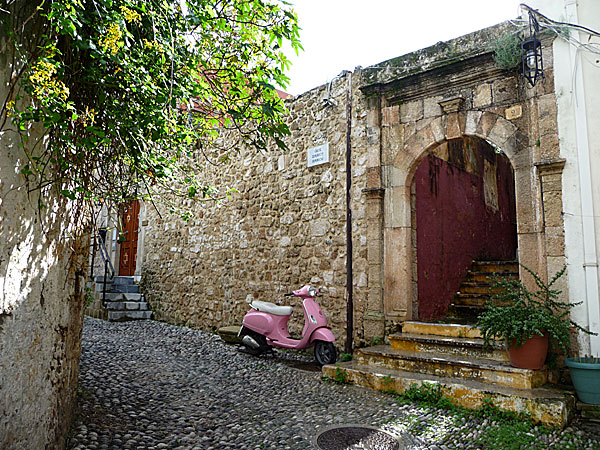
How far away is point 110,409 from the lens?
354 cm

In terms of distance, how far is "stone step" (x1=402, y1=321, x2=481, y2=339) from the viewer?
480cm

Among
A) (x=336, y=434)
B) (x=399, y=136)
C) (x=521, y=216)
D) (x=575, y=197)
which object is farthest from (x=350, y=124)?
(x=336, y=434)

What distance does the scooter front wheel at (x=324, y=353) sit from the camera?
5.31 metres

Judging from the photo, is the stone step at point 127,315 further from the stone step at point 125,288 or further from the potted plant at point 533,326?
the potted plant at point 533,326

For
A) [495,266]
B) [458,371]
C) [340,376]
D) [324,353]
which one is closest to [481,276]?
[495,266]

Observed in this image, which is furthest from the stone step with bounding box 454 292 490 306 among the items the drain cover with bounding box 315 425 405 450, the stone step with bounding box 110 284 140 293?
the stone step with bounding box 110 284 140 293

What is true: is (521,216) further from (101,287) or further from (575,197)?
(101,287)

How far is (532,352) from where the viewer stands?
3.82 metres

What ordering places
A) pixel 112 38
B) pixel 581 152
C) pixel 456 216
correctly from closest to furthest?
1. pixel 112 38
2. pixel 581 152
3. pixel 456 216

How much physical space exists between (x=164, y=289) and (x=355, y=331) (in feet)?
16.3

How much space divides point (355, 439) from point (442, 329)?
220cm

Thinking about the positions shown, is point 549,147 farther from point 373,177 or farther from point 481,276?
point 481,276

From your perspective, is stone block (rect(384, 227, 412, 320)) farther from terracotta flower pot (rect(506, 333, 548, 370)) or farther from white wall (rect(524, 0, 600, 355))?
white wall (rect(524, 0, 600, 355))

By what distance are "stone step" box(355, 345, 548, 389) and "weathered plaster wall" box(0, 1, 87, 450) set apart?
3.02 m
